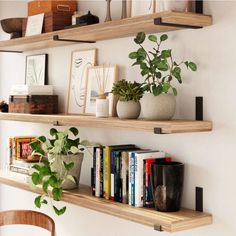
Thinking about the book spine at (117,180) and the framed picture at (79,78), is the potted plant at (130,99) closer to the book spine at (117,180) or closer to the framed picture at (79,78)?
the book spine at (117,180)

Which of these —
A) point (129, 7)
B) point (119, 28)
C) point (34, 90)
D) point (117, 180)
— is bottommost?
point (117, 180)

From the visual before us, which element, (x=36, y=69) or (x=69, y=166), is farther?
(x=36, y=69)

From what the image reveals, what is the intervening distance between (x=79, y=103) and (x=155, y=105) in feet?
2.64

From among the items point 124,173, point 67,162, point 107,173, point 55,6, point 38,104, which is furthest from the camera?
point 38,104

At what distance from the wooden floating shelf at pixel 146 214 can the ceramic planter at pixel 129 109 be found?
16.0 inches

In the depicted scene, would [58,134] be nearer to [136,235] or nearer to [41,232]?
[136,235]

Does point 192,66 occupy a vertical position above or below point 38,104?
above

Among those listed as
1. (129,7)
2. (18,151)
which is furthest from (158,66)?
(18,151)

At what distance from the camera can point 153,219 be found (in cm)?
208

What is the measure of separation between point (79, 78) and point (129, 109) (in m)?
0.64

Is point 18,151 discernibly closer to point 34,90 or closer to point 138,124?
point 34,90

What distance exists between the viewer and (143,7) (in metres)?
2.29

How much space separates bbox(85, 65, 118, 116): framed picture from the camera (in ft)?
8.47

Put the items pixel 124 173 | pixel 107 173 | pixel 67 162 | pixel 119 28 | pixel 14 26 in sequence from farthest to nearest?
pixel 14 26
pixel 67 162
pixel 107 173
pixel 124 173
pixel 119 28
